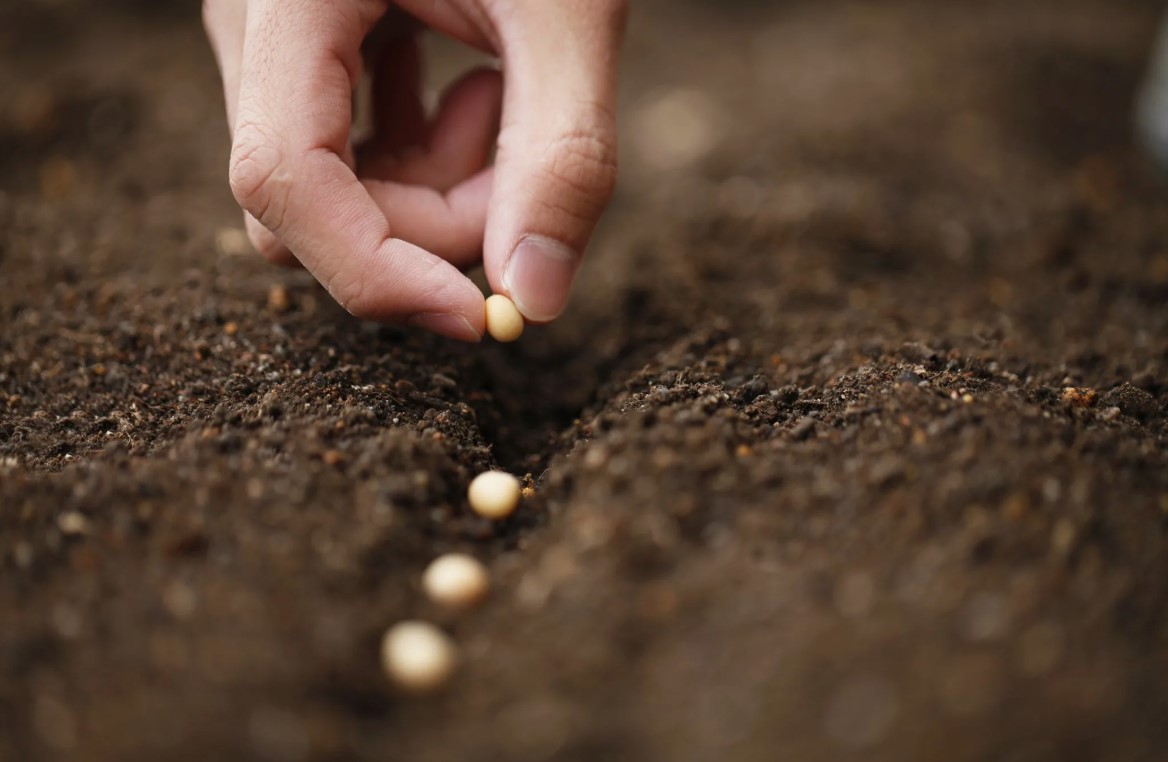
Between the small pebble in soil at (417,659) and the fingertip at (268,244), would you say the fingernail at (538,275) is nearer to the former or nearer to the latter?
the fingertip at (268,244)

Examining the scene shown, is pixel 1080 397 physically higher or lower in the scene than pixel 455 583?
higher

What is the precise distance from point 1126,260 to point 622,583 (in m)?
1.93

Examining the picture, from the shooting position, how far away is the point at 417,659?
1071mm

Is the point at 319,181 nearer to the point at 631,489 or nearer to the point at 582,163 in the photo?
the point at 582,163

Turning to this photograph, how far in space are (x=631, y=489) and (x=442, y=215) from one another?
2.41 feet

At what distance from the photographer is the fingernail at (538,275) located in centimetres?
151

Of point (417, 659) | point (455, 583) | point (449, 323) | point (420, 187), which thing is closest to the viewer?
point (417, 659)

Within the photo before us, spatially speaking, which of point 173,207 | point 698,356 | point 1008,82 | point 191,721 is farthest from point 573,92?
point 1008,82

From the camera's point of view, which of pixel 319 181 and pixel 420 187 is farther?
pixel 420 187

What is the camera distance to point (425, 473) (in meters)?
1.34

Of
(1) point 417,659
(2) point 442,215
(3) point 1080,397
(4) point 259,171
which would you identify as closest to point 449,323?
(2) point 442,215

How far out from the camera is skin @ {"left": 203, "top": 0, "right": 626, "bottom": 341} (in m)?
1.42

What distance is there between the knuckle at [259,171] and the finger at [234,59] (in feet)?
0.60

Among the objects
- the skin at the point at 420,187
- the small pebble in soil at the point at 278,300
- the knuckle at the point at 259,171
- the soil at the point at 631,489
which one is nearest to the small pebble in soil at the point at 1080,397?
the soil at the point at 631,489
